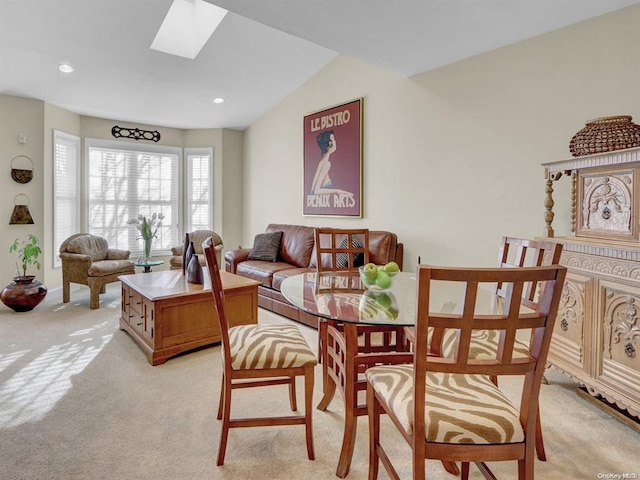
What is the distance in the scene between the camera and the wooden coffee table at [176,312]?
115 inches

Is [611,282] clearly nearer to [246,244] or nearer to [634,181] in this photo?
[634,181]

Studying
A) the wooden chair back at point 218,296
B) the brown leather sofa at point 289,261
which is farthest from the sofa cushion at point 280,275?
the wooden chair back at point 218,296

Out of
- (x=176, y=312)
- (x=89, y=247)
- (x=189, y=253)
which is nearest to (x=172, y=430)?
(x=176, y=312)

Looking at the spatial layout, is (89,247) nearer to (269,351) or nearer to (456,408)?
(269,351)

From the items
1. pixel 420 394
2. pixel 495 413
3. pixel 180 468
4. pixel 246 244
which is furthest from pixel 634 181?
pixel 246 244

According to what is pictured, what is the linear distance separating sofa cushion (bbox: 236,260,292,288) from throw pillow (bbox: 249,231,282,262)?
11 cm

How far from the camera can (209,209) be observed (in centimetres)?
654

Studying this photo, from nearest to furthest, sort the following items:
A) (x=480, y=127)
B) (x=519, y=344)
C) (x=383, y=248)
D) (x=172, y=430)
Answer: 1. (x=519, y=344)
2. (x=172, y=430)
3. (x=480, y=127)
4. (x=383, y=248)

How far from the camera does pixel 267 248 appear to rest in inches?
194

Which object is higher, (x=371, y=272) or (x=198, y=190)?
(x=198, y=190)

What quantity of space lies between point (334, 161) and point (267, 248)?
141 cm

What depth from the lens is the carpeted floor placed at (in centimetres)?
172

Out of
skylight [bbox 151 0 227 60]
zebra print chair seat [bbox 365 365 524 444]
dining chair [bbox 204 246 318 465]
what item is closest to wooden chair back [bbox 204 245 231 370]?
dining chair [bbox 204 246 318 465]

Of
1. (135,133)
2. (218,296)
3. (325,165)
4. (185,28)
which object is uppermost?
(185,28)
